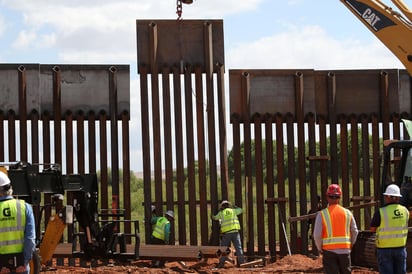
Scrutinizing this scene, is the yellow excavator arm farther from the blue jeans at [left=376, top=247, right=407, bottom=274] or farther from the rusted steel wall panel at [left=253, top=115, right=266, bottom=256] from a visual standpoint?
the blue jeans at [left=376, top=247, right=407, bottom=274]

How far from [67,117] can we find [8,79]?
1.71 metres

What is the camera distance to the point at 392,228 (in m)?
11.6

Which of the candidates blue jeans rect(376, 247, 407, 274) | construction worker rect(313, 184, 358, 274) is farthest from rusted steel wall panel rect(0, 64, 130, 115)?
construction worker rect(313, 184, 358, 274)

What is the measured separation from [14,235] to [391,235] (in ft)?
16.9

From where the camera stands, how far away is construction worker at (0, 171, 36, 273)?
909 centimetres

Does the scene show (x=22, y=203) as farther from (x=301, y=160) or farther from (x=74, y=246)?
(x=301, y=160)

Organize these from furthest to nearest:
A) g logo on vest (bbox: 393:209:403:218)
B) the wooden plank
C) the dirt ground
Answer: the wooden plank → the dirt ground → g logo on vest (bbox: 393:209:403:218)

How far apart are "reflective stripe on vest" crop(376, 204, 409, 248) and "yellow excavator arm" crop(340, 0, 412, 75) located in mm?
7204

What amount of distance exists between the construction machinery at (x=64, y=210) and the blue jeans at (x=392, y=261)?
4.76m

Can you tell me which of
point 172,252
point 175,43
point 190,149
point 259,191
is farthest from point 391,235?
point 175,43

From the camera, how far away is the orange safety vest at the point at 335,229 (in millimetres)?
10344

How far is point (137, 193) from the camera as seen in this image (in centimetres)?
4112

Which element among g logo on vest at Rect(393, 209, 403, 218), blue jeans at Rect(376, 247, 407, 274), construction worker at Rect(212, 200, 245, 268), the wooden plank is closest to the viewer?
blue jeans at Rect(376, 247, 407, 274)

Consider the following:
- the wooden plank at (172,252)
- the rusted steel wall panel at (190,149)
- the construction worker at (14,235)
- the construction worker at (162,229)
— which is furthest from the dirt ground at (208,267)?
the construction worker at (14,235)
